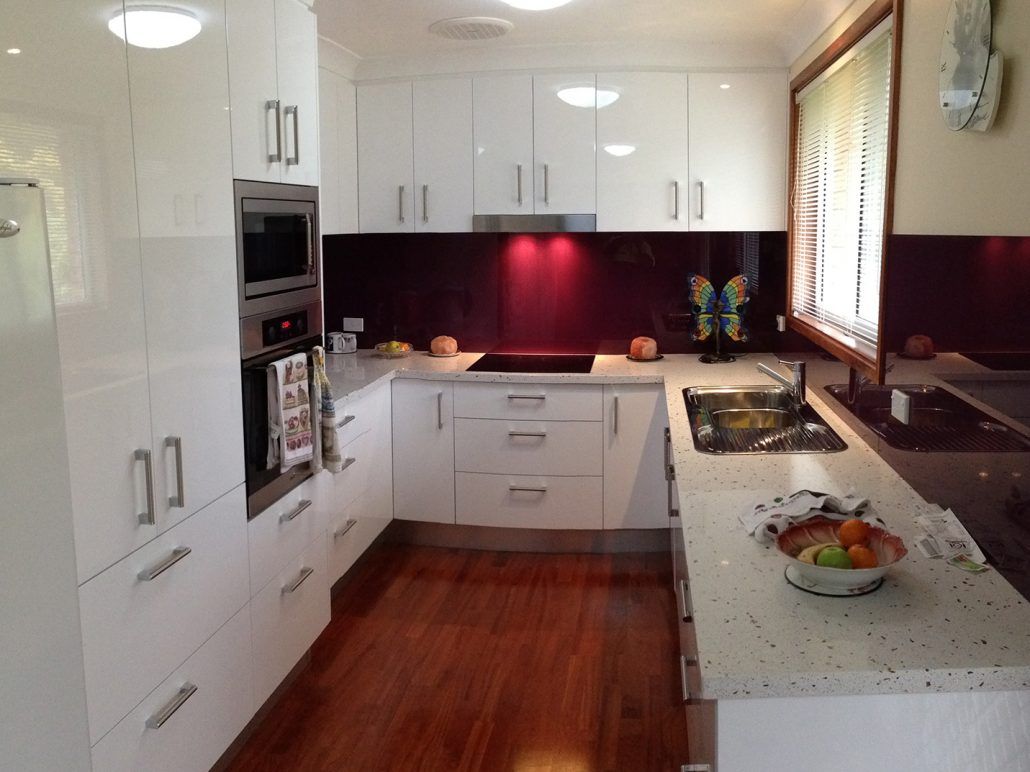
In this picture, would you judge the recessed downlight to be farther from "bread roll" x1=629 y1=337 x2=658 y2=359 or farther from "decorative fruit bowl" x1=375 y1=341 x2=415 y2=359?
"decorative fruit bowl" x1=375 y1=341 x2=415 y2=359

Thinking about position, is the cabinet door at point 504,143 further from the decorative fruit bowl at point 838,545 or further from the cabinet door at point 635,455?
the decorative fruit bowl at point 838,545

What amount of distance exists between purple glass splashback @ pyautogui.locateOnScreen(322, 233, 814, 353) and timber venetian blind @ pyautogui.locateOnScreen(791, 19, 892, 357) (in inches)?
17.9

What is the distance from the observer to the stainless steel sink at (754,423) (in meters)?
3.04

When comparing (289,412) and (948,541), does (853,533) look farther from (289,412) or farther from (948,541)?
(289,412)

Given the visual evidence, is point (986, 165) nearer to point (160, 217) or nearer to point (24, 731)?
point (160, 217)

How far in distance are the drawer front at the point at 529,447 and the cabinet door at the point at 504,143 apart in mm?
994

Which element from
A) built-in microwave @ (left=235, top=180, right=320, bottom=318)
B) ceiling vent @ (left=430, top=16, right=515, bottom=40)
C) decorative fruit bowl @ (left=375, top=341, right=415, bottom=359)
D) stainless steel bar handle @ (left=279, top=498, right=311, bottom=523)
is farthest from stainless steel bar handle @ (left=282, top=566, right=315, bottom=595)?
ceiling vent @ (left=430, top=16, right=515, bottom=40)

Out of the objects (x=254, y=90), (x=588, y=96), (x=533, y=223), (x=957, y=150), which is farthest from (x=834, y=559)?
Answer: (x=588, y=96)

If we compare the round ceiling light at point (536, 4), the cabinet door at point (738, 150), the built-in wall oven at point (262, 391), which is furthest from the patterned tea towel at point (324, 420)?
the cabinet door at point (738, 150)

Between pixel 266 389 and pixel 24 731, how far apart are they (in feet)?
4.06

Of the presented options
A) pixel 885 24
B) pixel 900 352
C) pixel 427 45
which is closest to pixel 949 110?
pixel 900 352

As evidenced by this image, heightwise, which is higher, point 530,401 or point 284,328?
point 284,328

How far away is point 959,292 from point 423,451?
2.83 meters

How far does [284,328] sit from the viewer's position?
293cm
